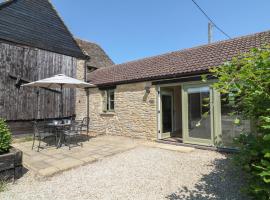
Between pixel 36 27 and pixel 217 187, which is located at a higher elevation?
pixel 36 27

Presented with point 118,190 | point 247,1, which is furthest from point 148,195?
point 247,1

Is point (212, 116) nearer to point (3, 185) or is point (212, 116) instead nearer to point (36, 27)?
point (3, 185)

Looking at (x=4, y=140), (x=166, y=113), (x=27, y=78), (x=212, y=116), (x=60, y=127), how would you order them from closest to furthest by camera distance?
(x=4, y=140) < (x=212, y=116) < (x=60, y=127) < (x=166, y=113) < (x=27, y=78)

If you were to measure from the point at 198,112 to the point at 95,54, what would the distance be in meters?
13.1

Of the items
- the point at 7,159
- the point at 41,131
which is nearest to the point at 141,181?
the point at 7,159

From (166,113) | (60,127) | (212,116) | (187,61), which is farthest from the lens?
(166,113)

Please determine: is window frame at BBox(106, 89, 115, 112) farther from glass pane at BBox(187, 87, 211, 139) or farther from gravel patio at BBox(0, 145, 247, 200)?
gravel patio at BBox(0, 145, 247, 200)

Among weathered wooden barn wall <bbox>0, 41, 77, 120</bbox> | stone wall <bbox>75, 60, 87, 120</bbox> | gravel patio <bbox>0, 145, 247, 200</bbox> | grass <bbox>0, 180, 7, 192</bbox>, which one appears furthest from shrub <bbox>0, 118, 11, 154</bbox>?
stone wall <bbox>75, 60, 87, 120</bbox>

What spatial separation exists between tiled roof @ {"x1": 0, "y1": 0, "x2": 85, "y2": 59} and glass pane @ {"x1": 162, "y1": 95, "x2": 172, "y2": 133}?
22.8 ft

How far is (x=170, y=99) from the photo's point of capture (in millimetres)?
9930

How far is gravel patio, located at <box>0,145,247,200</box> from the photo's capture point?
3.78 m

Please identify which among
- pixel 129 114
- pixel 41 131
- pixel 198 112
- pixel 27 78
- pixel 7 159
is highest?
pixel 27 78

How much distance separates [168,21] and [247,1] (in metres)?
4.67

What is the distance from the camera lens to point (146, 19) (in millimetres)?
12758
